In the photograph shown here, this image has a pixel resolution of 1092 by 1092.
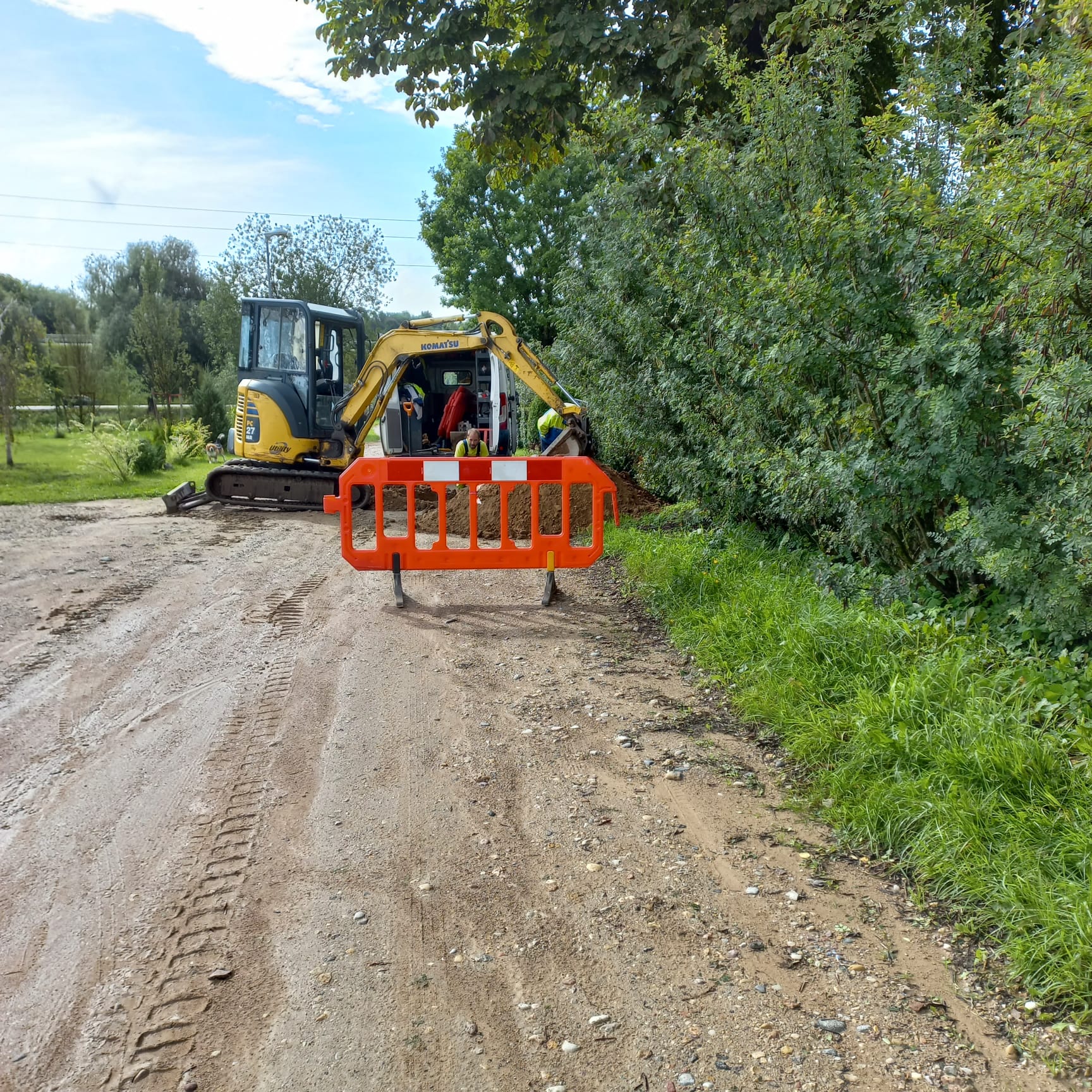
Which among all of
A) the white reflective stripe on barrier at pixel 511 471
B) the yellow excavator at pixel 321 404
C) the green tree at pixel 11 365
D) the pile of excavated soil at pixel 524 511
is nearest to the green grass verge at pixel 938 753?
the white reflective stripe on barrier at pixel 511 471

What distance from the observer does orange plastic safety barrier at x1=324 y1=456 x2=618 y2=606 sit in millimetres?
7328

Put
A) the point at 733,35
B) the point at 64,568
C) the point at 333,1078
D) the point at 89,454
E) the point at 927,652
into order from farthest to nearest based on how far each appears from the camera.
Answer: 1. the point at 89,454
2. the point at 64,568
3. the point at 733,35
4. the point at 927,652
5. the point at 333,1078

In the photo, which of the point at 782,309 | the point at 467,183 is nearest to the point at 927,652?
the point at 782,309

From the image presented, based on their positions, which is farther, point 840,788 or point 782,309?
point 782,309

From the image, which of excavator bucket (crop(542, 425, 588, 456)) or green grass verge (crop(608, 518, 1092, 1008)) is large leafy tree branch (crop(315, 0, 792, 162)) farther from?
green grass verge (crop(608, 518, 1092, 1008))

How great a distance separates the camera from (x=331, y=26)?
9977 mm

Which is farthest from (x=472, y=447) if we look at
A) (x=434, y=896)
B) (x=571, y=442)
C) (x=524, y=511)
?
(x=434, y=896)

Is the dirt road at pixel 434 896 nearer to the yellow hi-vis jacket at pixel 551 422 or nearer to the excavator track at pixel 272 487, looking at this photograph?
the yellow hi-vis jacket at pixel 551 422

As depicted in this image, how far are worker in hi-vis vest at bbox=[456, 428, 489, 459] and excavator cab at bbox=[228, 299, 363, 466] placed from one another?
2146 millimetres

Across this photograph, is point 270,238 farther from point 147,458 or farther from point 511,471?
point 511,471

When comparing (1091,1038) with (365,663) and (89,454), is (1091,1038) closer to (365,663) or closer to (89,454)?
(365,663)

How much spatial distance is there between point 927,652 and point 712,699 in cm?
129

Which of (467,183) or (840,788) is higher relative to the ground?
(467,183)

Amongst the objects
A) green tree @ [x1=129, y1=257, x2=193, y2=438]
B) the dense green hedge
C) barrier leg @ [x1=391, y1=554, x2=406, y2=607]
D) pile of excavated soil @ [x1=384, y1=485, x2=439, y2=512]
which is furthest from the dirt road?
green tree @ [x1=129, y1=257, x2=193, y2=438]
